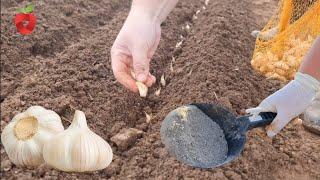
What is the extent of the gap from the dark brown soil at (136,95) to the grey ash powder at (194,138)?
6 cm

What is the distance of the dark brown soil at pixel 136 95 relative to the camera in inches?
101

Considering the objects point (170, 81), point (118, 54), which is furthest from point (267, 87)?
point (118, 54)

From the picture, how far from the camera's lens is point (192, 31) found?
13.7 feet

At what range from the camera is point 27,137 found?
7.44 ft

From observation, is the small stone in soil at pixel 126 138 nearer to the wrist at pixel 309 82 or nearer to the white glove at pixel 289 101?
the white glove at pixel 289 101

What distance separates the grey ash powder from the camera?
2.45m

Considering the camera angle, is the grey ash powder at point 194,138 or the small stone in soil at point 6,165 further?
the grey ash powder at point 194,138

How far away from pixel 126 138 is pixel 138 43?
1.83 feet

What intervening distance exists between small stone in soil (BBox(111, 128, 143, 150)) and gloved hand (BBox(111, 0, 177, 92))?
0.30 meters

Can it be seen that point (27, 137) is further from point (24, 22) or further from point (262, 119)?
point (24, 22)

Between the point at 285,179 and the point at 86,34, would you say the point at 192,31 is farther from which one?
the point at 285,179

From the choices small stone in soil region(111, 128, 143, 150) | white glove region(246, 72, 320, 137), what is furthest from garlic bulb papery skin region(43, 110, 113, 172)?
white glove region(246, 72, 320, 137)

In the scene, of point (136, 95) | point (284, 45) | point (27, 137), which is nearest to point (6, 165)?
point (27, 137)

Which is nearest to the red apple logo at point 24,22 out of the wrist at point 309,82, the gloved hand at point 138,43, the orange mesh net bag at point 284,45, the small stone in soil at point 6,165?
the gloved hand at point 138,43
